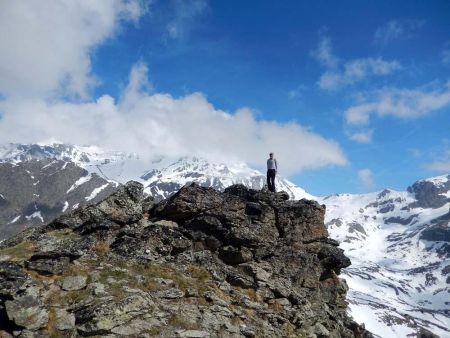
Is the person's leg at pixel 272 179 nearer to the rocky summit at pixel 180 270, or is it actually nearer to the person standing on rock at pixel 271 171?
the person standing on rock at pixel 271 171

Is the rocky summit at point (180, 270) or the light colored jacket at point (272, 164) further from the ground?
the light colored jacket at point (272, 164)

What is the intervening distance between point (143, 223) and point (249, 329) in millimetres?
12876

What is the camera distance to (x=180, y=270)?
1171 inches

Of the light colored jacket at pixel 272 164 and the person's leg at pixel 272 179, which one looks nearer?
the person's leg at pixel 272 179

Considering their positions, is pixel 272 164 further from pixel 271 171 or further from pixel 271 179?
pixel 271 179

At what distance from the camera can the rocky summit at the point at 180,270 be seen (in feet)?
76.0

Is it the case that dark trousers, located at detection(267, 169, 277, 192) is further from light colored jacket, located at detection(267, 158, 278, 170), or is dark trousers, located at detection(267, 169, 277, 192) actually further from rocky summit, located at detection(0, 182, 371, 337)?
rocky summit, located at detection(0, 182, 371, 337)

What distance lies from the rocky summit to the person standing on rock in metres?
2.96

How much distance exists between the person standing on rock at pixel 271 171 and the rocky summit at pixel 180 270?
296 centimetres

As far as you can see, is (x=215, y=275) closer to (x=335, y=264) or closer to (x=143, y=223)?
(x=143, y=223)

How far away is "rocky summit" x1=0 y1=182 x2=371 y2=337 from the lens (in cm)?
2317

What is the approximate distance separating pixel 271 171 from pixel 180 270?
17.9m

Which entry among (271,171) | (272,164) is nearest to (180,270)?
(271,171)

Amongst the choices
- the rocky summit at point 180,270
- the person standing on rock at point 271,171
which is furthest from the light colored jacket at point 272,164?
the rocky summit at point 180,270
